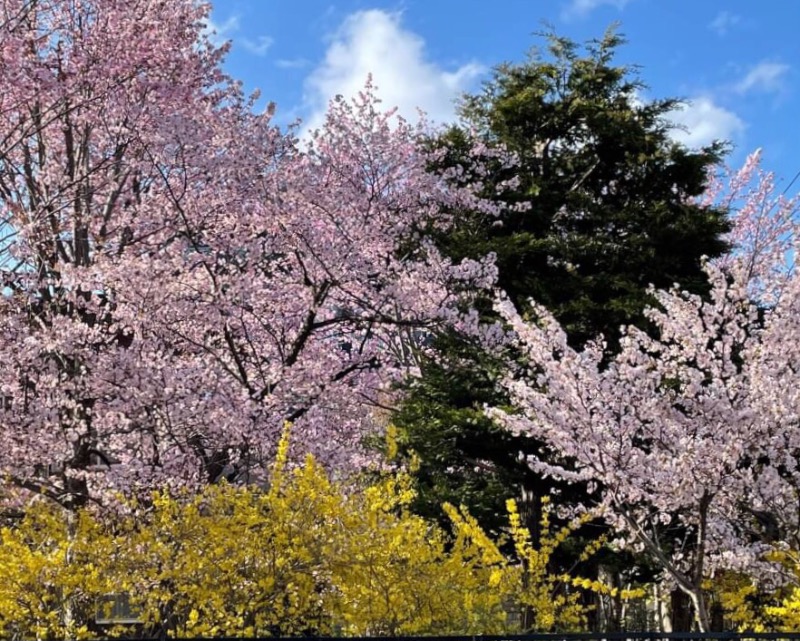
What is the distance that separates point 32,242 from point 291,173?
11.0 feet

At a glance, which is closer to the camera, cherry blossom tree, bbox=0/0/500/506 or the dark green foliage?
cherry blossom tree, bbox=0/0/500/506

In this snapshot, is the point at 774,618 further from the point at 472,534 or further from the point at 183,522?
the point at 183,522

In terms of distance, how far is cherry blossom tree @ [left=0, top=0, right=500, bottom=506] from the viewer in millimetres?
10086

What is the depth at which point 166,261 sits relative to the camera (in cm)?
1051

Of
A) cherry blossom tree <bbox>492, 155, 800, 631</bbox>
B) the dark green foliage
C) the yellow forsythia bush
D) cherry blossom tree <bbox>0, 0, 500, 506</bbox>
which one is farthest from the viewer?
the dark green foliage

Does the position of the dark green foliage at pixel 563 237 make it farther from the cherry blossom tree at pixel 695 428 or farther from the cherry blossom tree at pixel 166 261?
the cherry blossom tree at pixel 695 428

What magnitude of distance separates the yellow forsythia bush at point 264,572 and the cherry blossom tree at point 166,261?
2.45 metres

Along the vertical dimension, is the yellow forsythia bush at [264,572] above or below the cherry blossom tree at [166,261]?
below

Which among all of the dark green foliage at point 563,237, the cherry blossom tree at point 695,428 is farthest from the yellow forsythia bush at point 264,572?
the dark green foliage at point 563,237

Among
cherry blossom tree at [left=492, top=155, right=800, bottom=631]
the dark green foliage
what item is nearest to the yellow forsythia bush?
cherry blossom tree at [left=492, top=155, right=800, bottom=631]

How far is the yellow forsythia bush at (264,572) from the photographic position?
6.99 m

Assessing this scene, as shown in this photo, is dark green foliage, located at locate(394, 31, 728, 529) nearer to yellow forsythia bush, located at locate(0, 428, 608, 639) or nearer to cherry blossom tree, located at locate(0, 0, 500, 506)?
cherry blossom tree, located at locate(0, 0, 500, 506)

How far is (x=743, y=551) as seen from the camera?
966cm

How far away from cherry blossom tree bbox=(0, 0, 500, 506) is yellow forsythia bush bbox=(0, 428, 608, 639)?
2.45m
